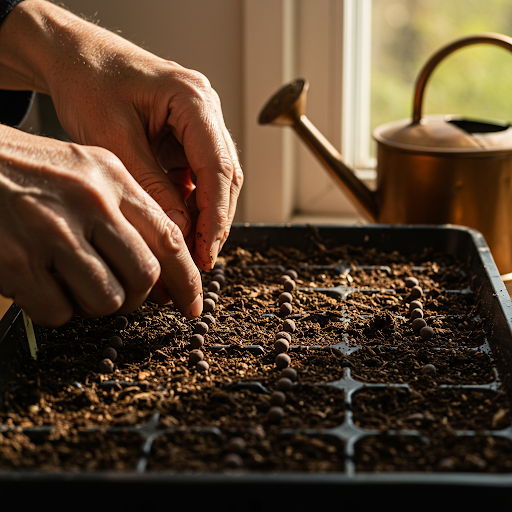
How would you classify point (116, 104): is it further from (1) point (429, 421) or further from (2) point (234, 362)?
(1) point (429, 421)

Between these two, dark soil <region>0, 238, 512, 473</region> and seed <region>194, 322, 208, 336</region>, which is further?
seed <region>194, 322, 208, 336</region>

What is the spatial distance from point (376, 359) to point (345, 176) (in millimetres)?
548

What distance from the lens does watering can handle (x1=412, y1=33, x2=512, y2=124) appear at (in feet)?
3.26

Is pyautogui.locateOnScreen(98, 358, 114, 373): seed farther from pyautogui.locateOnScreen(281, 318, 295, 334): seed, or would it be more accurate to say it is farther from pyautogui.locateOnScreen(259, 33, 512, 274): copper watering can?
pyautogui.locateOnScreen(259, 33, 512, 274): copper watering can

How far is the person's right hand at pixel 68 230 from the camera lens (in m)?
0.51

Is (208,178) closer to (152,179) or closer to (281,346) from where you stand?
(152,179)

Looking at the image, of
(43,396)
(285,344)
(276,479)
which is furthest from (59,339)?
(276,479)

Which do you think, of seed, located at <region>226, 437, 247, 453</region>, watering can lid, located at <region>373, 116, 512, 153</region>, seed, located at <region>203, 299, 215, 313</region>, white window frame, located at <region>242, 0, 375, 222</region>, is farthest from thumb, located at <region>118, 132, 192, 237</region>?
white window frame, located at <region>242, 0, 375, 222</region>

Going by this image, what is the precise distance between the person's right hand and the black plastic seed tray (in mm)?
90

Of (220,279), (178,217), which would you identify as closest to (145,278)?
(178,217)

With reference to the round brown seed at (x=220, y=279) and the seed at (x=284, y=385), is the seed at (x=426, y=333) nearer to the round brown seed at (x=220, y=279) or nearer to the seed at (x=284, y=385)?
the seed at (x=284, y=385)

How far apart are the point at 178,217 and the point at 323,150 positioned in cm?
46

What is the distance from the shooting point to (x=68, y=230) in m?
0.51

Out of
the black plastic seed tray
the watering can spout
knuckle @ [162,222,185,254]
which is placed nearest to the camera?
the black plastic seed tray
